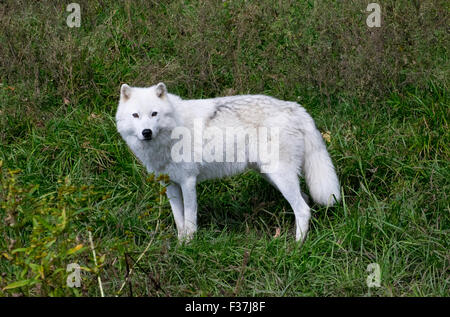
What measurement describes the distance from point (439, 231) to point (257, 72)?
2907mm

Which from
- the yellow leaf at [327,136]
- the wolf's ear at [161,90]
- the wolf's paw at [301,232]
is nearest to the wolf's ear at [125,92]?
the wolf's ear at [161,90]

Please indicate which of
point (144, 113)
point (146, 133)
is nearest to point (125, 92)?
point (144, 113)

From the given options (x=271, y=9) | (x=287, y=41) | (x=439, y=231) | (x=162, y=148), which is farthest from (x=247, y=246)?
(x=271, y=9)

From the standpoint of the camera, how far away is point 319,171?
4.45 metres

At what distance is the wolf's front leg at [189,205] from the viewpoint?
4.45 m

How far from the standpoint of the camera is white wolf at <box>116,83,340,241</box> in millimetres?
4383

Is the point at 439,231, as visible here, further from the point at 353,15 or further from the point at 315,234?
the point at 353,15

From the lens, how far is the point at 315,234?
439 cm

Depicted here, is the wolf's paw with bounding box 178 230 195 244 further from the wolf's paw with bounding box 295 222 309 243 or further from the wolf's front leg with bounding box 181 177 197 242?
the wolf's paw with bounding box 295 222 309 243

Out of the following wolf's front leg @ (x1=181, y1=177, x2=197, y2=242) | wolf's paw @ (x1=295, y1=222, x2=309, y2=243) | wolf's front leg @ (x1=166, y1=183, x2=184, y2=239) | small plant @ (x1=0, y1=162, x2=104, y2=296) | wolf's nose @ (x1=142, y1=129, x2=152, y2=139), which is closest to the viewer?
small plant @ (x1=0, y1=162, x2=104, y2=296)

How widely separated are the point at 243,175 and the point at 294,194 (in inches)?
30.5

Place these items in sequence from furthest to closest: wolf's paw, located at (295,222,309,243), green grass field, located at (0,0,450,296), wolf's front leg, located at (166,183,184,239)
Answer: wolf's front leg, located at (166,183,184,239) < wolf's paw, located at (295,222,309,243) < green grass field, located at (0,0,450,296)

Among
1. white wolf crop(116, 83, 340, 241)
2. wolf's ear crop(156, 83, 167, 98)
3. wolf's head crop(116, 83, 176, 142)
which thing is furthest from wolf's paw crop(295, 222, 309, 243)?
wolf's ear crop(156, 83, 167, 98)

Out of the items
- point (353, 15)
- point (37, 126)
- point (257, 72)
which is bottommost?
point (37, 126)
